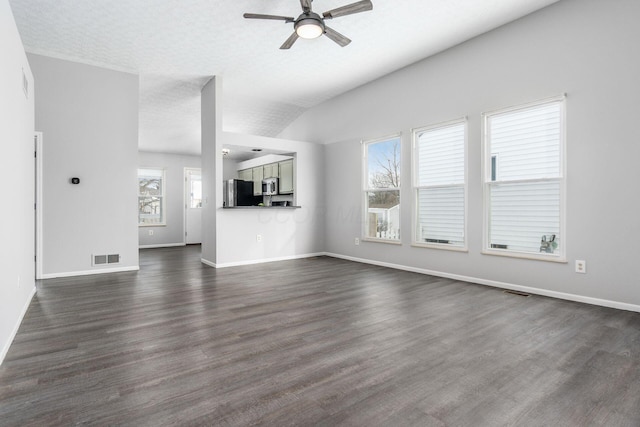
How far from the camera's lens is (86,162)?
477cm

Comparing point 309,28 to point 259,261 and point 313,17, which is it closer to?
point 313,17

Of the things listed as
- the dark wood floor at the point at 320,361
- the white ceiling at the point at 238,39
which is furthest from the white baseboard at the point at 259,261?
the white ceiling at the point at 238,39

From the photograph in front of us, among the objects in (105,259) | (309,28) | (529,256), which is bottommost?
(105,259)

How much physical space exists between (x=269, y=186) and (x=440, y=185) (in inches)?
171

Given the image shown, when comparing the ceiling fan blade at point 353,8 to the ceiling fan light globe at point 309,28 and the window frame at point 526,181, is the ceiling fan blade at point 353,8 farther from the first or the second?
the window frame at point 526,181

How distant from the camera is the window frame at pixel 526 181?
3.54m

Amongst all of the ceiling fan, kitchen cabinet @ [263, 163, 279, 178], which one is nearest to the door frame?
kitchen cabinet @ [263, 163, 279, 178]

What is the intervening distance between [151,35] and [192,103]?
2.39 meters

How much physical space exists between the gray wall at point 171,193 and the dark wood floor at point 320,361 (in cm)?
571

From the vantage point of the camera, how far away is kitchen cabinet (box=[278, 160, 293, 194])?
24.1ft

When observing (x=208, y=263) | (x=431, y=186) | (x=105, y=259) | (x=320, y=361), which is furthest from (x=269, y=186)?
(x=320, y=361)

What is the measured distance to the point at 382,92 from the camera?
557 centimetres

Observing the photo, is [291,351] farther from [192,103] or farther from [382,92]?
[192,103]

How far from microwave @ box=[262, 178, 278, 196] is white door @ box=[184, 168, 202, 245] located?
8.71ft
